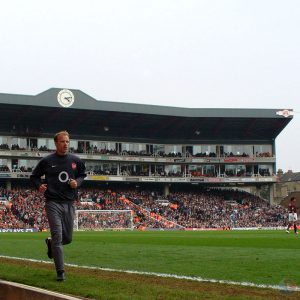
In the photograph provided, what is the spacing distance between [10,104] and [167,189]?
25.0 m

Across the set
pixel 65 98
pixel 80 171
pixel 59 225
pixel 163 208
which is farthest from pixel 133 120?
pixel 59 225

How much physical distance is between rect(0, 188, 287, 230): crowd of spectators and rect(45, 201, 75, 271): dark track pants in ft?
146

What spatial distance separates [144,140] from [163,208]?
1354 centimetres

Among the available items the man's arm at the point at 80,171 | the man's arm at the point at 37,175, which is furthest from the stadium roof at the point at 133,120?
the man's arm at the point at 80,171

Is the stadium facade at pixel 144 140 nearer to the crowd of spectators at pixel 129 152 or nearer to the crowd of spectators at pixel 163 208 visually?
the crowd of spectators at pixel 129 152

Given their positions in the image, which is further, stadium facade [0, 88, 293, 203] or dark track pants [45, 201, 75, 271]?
stadium facade [0, 88, 293, 203]

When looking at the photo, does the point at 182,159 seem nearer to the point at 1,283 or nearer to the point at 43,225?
the point at 43,225

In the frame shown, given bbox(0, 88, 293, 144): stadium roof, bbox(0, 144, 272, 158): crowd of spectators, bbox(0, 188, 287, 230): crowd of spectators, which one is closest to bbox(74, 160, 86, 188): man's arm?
bbox(0, 188, 287, 230): crowd of spectators

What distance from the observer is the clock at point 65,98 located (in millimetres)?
67250

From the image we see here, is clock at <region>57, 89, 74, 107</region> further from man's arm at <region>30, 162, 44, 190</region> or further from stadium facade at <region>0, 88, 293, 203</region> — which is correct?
man's arm at <region>30, 162, 44, 190</region>

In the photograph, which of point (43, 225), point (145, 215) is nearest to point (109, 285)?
point (43, 225)

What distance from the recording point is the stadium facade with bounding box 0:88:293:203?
68.6m

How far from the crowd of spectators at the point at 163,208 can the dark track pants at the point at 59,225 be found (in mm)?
44430

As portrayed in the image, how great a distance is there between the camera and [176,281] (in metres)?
Result: 8.12
